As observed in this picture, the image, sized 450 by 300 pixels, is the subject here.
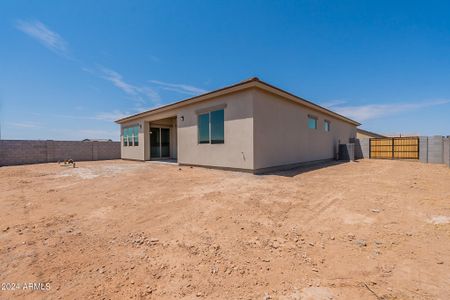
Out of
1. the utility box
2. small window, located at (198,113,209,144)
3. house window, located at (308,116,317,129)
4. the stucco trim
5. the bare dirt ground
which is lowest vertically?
the bare dirt ground

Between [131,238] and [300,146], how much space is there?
9474 mm

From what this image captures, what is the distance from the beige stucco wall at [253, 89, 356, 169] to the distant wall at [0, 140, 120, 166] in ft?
51.0

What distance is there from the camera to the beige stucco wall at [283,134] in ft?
25.8

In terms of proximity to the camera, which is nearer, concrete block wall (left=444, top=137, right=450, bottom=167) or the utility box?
concrete block wall (left=444, top=137, right=450, bottom=167)

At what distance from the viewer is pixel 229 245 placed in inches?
105

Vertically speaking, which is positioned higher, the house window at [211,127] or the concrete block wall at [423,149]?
the house window at [211,127]

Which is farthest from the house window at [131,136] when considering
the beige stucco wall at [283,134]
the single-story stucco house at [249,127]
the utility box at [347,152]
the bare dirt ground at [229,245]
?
the utility box at [347,152]

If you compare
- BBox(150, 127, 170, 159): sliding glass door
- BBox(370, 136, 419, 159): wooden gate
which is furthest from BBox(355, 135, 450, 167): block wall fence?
BBox(150, 127, 170, 159): sliding glass door

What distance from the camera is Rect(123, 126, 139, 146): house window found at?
14562mm

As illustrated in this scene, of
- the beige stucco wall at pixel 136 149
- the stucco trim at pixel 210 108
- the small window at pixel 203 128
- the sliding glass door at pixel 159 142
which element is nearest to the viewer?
the stucco trim at pixel 210 108

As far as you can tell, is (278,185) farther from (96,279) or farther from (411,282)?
(96,279)

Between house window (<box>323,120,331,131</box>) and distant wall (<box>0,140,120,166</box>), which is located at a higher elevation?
house window (<box>323,120,331,131</box>)

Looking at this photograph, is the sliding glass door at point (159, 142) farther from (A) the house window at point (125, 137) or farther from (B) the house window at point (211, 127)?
(B) the house window at point (211, 127)

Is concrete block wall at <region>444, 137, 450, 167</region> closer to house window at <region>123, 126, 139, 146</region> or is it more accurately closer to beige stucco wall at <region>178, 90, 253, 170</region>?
beige stucco wall at <region>178, 90, 253, 170</region>
